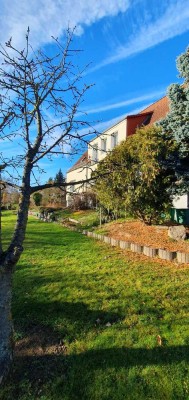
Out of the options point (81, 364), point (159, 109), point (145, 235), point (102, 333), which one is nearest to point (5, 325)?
point (81, 364)

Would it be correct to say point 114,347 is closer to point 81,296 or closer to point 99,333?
point 99,333

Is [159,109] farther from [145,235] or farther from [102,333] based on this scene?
[102,333]

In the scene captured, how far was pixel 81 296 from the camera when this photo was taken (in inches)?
258

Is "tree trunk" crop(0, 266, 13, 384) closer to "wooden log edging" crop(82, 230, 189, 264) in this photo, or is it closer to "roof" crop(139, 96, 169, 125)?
"wooden log edging" crop(82, 230, 189, 264)

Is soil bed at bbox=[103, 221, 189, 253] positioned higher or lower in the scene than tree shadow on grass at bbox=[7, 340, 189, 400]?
higher

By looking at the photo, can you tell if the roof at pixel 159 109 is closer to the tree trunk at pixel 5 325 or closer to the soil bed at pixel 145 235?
the soil bed at pixel 145 235

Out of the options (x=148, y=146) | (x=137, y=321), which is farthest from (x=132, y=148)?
(x=137, y=321)

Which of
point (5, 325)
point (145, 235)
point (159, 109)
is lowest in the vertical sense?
point (5, 325)

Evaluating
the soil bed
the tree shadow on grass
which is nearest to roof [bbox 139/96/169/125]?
the soil bed

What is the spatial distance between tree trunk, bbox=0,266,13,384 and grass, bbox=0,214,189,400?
0.75 ft

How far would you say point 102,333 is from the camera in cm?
510

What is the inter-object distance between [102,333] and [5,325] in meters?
1.74

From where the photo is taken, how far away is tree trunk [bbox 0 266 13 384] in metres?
4.35

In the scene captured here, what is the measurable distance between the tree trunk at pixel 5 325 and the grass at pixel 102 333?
230mm
